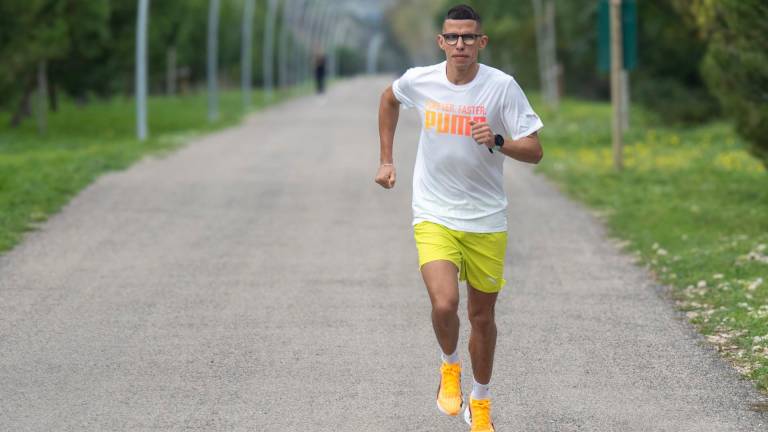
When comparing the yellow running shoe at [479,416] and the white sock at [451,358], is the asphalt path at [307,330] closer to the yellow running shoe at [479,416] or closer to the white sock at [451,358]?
the yellow running shoe at [479,416]

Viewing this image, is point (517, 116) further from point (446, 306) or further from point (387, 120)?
point (446, 306)

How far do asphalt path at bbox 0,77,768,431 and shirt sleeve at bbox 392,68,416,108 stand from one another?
Answer: 4.80 ft

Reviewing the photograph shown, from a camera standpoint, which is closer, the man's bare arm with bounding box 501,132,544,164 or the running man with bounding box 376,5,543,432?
the man's bare arm with bounding box 501,132,544,164

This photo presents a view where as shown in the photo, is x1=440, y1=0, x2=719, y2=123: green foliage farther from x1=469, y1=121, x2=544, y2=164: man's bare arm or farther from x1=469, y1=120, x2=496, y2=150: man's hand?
x1=469, y1=120, x2=496, y2=150: man's hand

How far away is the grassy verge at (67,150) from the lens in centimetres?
1508

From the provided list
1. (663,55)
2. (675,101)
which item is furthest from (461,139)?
(663,55)

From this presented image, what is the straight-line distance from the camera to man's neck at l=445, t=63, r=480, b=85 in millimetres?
6172

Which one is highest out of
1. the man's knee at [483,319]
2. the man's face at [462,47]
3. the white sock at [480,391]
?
the man's face at [462,47]

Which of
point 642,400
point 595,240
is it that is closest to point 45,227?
point 595,240

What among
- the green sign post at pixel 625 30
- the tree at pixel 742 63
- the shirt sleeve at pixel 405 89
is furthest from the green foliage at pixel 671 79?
the shirt sleeve at pixel 405 89

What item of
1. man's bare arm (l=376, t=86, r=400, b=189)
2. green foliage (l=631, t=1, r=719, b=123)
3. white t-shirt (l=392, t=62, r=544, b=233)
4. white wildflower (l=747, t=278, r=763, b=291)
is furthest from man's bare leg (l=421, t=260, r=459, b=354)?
green foliage (l=631, t=1, r=719, b=123)

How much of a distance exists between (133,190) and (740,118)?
725 centimetres

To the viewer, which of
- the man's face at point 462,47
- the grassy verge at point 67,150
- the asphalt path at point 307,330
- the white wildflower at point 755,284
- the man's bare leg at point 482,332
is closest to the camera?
the man's face at point 462,47

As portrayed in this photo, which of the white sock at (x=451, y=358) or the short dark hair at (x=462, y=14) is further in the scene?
the white sock at (x=451, y=358)
